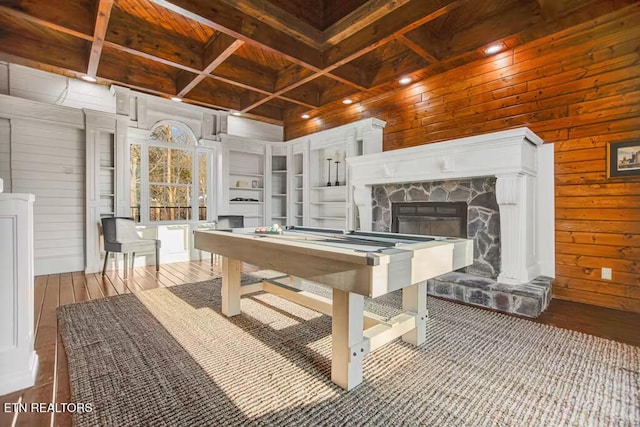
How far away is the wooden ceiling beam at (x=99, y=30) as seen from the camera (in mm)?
2484

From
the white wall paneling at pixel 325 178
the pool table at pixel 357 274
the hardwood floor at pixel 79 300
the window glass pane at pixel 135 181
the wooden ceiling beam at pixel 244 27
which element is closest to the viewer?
the pool table at pixel 357 274

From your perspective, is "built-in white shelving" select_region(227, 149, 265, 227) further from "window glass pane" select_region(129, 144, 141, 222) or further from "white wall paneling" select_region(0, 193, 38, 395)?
"white wall paneling" select_region(0, 193, 38, 395)

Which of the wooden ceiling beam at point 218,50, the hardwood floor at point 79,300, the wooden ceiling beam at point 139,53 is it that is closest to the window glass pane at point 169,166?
the hardwood floor at point 79,300

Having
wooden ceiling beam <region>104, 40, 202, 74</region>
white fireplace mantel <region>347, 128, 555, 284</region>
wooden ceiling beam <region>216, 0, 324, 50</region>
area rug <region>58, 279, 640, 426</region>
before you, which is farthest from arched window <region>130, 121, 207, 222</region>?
white fireplace mantel <region>347, 128, 555, 284</region>

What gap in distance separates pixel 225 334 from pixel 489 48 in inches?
154

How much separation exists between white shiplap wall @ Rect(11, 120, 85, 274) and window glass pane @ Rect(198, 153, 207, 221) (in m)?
1.73

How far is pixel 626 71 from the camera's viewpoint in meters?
2.73

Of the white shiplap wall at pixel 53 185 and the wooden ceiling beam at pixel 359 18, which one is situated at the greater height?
the wooden ceiling beam at pixel 359 18

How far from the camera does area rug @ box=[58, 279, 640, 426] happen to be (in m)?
1.40

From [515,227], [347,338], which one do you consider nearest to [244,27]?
[347,338]

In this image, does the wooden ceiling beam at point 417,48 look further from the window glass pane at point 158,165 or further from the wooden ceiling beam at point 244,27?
the window glass pane at point 158,165

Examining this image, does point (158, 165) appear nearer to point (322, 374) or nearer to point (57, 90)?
point (57, 90)

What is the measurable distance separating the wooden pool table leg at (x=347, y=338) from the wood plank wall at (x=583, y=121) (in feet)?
9.13

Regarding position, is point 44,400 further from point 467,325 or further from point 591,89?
point 591,89
